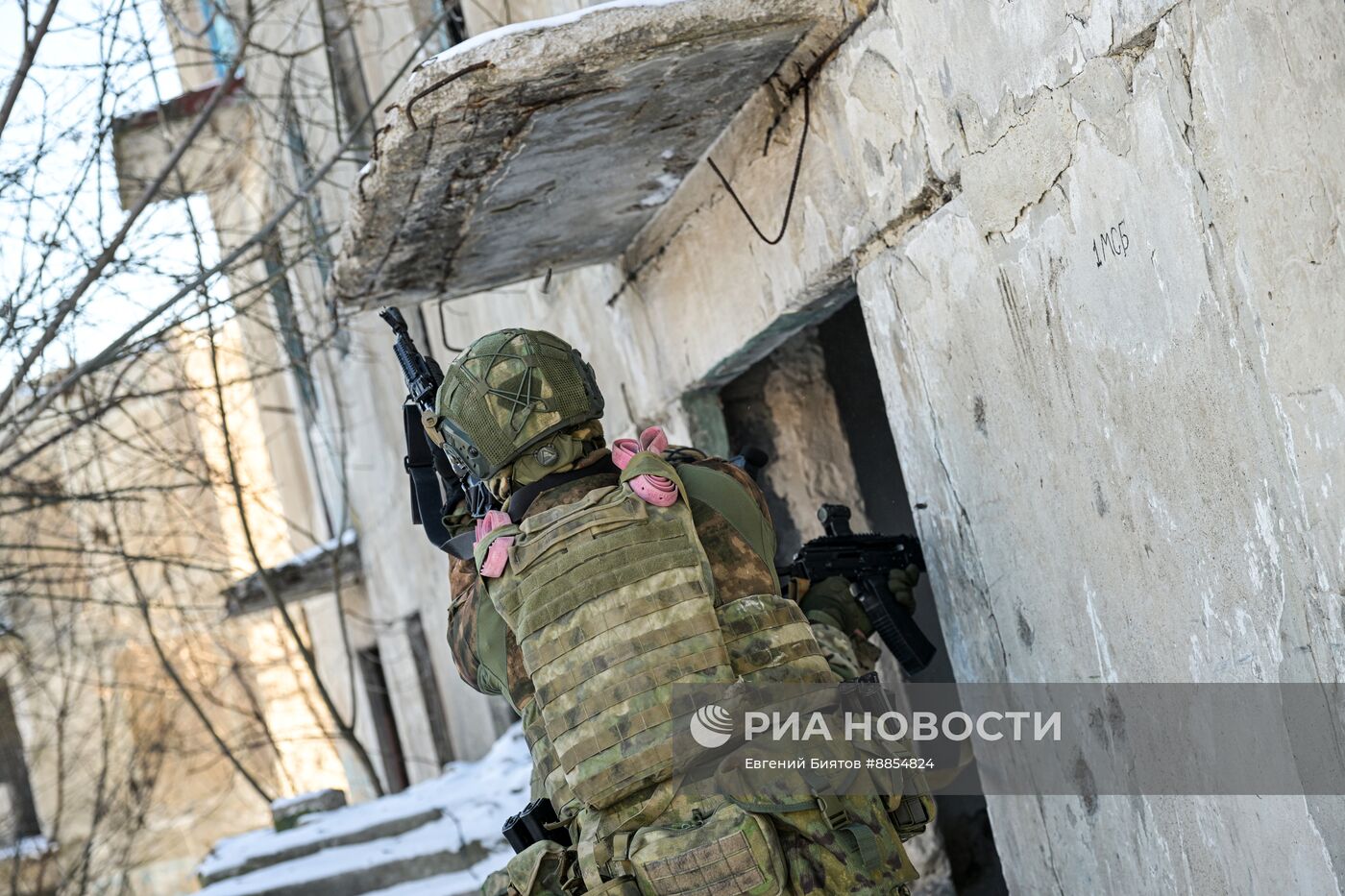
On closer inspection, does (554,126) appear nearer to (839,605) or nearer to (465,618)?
(465,618)

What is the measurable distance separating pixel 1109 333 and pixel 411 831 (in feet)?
15.1

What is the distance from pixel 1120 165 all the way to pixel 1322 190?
452 mm

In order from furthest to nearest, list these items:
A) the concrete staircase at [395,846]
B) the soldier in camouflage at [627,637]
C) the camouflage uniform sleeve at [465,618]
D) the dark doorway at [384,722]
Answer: the dark doorway at [384,722], the concrete staircase at [395,846], the camouflage uniform sleeve at [465,618], the soldier in camouflage at [627,637]

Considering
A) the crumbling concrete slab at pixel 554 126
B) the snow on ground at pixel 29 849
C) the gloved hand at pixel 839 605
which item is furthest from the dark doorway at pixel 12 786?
the gloved hand at pixel 839 605

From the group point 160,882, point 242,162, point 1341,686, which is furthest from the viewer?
point 160,882

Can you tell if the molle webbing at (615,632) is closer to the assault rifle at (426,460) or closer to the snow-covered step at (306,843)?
the assault rifle at (426,460)

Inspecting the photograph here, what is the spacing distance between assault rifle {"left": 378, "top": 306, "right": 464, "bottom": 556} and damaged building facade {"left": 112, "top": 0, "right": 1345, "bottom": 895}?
390mm

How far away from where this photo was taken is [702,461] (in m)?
2.62

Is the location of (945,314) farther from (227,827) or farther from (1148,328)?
(227,827)

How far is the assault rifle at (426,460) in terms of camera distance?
3039 mm

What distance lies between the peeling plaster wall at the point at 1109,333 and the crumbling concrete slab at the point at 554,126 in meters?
0.19

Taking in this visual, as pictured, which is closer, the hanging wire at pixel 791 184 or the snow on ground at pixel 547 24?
the snow on ground at pixel 547 24

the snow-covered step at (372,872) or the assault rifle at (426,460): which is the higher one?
the assault rifle at (426,460)

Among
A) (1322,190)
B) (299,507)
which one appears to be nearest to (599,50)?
(1322,190)
